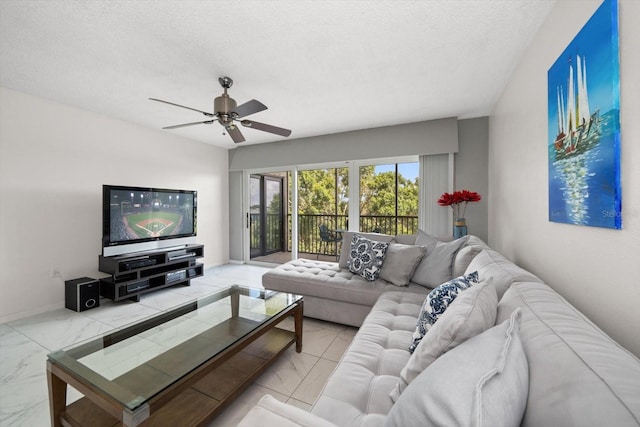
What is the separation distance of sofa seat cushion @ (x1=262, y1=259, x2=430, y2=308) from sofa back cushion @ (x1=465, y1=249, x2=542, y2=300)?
663 millimetres

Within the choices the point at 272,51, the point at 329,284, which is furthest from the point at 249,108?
the point at 329,284

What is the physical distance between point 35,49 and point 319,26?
7.16 ft

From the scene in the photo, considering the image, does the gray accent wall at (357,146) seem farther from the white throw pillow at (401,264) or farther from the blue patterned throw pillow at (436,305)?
the blue patterned throw pillow at (436,305)

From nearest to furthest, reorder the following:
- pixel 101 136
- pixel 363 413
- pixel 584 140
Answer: pixel 363 413 < pixel 584 140 < pixel 101 136

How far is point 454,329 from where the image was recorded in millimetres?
858

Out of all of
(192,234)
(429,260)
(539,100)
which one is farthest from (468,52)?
(192,234)

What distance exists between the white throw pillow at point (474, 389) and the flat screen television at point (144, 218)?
365 centimetres

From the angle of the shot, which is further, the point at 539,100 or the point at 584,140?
the point at 539,100

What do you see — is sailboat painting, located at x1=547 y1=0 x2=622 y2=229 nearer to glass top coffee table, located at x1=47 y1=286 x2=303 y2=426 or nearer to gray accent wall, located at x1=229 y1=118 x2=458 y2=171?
glass top coffee table, located at x1=47 y1=286 x2=303 y2=426

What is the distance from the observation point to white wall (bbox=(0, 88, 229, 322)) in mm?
2623

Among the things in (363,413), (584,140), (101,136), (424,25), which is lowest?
(363,413)

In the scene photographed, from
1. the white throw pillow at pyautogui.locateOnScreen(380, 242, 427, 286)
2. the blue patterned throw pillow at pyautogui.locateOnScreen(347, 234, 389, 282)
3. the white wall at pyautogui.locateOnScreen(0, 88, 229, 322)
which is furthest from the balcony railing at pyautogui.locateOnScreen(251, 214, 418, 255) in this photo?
the white wall at pyautogui.locateOnScreen(0, 88, 229, 322)

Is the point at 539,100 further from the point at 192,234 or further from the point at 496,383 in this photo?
the point at 192,234

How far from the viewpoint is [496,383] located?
1.90 ft
